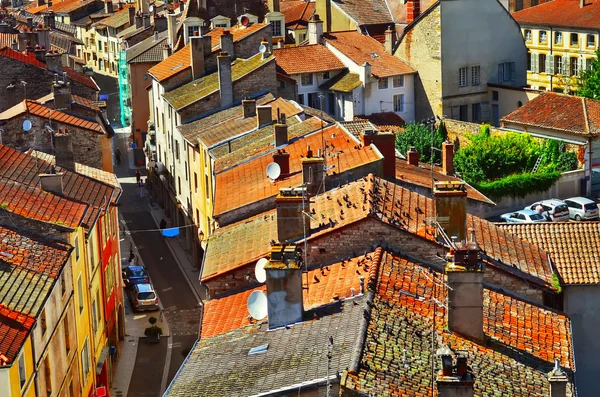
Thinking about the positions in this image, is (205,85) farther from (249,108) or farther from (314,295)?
(314,295)

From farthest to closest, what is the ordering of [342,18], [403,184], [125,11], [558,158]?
[125,11], [342,18], [558,158], [403,184]

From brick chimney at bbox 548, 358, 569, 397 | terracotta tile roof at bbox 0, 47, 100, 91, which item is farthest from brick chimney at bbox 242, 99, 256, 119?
brick chimney at bbox 548, 358, 569, 397

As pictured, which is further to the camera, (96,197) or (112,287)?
(112,287)

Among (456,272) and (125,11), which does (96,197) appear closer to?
(456,272)

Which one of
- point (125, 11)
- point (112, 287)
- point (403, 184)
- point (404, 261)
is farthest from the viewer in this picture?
point (125, 11)

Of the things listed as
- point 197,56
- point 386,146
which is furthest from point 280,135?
point 197,56

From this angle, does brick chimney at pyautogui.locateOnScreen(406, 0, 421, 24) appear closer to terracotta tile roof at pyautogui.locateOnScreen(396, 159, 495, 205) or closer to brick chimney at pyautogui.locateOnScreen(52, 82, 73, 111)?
terracotta tile roof at pyautogui.locateOnScreen(396, 159, 495, 205)

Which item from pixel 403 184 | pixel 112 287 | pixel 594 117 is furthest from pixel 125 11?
pixel 403 184
